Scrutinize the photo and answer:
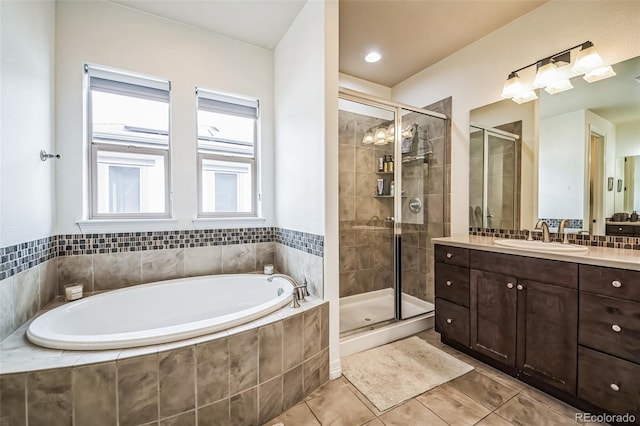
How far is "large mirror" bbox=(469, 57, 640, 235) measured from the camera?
1618mm

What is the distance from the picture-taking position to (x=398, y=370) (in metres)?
1.84

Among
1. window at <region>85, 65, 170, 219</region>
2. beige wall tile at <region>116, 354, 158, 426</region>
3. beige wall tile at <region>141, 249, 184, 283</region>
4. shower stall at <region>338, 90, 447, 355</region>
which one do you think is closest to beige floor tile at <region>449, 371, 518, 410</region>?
shower stall at <region>338, 90, 447, 355</region>

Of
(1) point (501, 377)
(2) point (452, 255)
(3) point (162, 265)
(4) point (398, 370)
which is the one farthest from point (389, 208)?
(3) point (162, 265)

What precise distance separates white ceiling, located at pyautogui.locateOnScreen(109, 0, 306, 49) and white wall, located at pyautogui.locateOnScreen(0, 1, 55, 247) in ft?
2.20

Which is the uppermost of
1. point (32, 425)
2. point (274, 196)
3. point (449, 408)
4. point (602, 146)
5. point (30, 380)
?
point (602, 146)

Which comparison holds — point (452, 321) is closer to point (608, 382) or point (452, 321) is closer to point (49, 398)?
point (608, 382)

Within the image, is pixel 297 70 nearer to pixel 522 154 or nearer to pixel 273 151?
pixel 273 151

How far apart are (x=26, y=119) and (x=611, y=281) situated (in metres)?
3.25

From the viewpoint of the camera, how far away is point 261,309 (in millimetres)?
1503

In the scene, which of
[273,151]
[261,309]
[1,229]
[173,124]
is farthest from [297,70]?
[1,229]

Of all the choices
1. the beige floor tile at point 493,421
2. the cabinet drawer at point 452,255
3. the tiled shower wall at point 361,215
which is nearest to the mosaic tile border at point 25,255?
the tiled shower wall at point 361,215

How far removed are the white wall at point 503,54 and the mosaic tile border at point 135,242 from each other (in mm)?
1628

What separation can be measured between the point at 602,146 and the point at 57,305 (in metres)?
3.71

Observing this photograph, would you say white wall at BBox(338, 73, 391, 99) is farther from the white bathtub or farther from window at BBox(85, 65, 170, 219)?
the white bathtub
